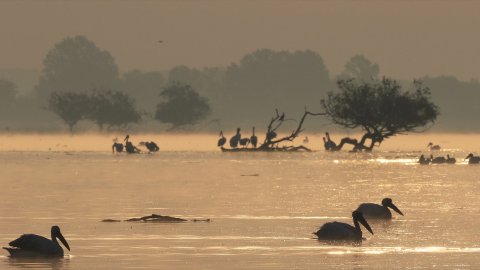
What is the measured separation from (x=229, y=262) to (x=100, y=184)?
23.4m

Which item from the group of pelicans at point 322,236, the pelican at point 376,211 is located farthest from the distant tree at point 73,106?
the group of pelicans at point 322,236

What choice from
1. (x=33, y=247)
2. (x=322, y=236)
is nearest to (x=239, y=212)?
(x=322, y=236)

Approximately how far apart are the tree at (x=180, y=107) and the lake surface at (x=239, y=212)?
83035 mm

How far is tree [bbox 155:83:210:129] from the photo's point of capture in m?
148

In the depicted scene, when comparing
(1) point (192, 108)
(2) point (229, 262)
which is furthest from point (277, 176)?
(1) point (192, 108)

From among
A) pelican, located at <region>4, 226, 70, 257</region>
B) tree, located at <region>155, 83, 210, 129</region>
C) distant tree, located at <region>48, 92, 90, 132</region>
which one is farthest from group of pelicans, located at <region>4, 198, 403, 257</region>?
distant tree, located at <region>48, 92, 90, 132</region>

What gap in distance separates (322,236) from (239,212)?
702cm

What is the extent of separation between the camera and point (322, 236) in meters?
27.8

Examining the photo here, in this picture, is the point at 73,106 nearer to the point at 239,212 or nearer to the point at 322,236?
the point at 239,212

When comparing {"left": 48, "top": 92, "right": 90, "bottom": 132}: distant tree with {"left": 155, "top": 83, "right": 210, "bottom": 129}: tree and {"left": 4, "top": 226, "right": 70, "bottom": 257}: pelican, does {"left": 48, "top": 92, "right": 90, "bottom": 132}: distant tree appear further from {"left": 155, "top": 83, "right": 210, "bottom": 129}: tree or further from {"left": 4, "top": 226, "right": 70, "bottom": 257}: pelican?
{"left": 4, "top": 226, "right": 70, "bottom": 257}: pelican

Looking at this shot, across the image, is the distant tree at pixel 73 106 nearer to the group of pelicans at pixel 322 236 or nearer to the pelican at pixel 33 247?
the group of pelicans at pixel 322 236

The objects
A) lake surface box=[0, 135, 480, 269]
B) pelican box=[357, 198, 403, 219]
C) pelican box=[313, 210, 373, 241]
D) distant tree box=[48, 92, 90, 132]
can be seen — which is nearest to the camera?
lake surface box=[0, 135, 480, 269]

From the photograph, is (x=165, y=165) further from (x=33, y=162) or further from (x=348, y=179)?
(x=348, y=179)

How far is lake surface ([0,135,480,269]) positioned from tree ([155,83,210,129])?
272 feet
